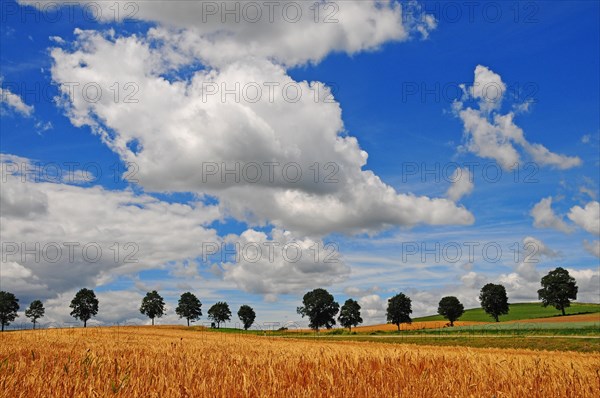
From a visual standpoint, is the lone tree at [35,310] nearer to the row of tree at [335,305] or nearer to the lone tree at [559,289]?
the row of tree at [335,305]

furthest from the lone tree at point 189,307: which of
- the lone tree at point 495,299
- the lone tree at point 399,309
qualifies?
the lone tree at point 495,299

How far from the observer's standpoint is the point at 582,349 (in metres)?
37.6

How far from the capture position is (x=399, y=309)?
131125 millimetres

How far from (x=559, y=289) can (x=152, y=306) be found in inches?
4337

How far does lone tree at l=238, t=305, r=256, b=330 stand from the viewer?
158 meters

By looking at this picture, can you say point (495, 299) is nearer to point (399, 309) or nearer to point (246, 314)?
point (399, 309)

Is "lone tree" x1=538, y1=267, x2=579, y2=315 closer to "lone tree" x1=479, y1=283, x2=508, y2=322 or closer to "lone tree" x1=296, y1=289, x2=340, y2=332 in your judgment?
"lone tree" x1=479, y1=283, x2=508, y2=322

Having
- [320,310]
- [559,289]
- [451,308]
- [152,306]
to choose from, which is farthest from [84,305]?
[559,289]

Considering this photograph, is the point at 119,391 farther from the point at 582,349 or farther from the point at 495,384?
the point at 582,349

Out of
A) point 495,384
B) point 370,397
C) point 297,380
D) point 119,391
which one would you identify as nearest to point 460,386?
point 495,384

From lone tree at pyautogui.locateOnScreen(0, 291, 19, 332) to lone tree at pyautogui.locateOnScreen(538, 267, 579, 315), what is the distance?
144938 mm

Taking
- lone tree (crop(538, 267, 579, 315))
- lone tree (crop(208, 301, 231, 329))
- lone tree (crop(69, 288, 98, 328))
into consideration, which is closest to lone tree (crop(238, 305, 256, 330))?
lone tree (crop(208, 301, 231, 329))

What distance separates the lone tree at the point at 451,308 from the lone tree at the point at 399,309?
29.7 feet

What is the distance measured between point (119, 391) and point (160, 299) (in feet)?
468
